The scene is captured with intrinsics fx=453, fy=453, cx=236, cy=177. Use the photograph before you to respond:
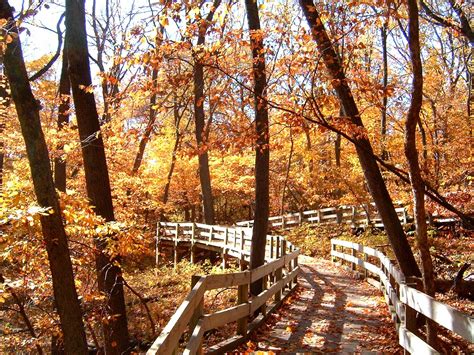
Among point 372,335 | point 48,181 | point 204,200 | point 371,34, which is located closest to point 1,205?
point 48,181

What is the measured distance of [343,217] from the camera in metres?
25.9

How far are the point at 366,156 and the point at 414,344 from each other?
3.98 meters

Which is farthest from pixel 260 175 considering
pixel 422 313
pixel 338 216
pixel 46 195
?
pixel 338 216

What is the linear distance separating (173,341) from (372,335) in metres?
4.61

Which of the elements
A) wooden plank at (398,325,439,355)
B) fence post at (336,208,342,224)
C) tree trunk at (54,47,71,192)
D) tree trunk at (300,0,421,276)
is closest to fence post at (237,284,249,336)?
wooden plank at (398,325,439,355)

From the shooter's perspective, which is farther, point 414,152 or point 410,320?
point 414,152

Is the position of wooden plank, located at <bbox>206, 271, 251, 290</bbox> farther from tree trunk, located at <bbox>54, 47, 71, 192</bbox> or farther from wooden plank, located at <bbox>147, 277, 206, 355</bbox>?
tree trunk, located at <bbox>54, 47, 71, 192</bbox>

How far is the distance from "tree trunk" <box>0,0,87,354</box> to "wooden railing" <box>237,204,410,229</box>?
726 inches

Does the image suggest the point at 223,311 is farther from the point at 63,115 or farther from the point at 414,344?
the point at 63,115

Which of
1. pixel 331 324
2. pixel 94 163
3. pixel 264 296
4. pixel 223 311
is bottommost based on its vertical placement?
pixel 331 324

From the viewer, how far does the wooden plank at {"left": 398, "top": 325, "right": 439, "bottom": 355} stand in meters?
4.32

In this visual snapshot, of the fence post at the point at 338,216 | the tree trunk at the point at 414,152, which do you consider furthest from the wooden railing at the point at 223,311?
the fence post at the point at 338,216

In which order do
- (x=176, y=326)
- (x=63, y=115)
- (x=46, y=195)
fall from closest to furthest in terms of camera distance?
(x=176, y=326)
(x=46, y=195)
(x=63, y=115)

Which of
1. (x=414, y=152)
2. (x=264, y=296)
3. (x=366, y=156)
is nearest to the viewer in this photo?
(x=414, y=152)
